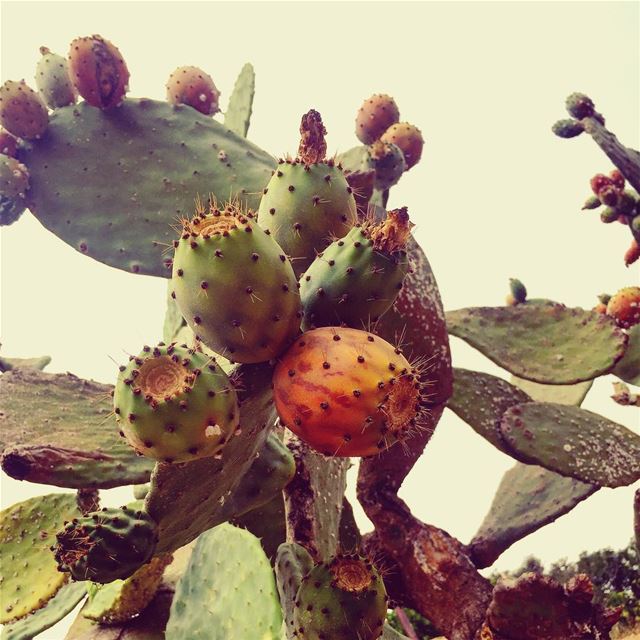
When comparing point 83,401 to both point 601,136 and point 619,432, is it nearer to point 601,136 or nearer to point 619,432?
point 619,432

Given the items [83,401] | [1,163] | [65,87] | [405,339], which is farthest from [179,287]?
[65,87]

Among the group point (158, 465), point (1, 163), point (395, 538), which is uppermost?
point (1, 163)

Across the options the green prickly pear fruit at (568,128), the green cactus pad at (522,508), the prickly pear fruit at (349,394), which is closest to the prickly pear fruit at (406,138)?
the green prickly pear fruit at (568,128)

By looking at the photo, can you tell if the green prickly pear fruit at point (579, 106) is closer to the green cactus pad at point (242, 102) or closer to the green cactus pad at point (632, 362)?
the green cactus pad at point (632, 362)

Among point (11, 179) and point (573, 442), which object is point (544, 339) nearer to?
point (573, 442)

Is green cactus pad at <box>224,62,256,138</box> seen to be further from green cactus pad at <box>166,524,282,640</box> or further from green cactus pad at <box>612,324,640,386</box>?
green cactus pad at <box>612,324,640,386</box>

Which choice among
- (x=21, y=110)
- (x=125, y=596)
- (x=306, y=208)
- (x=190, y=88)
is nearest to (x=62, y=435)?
(x=306, y=208)
